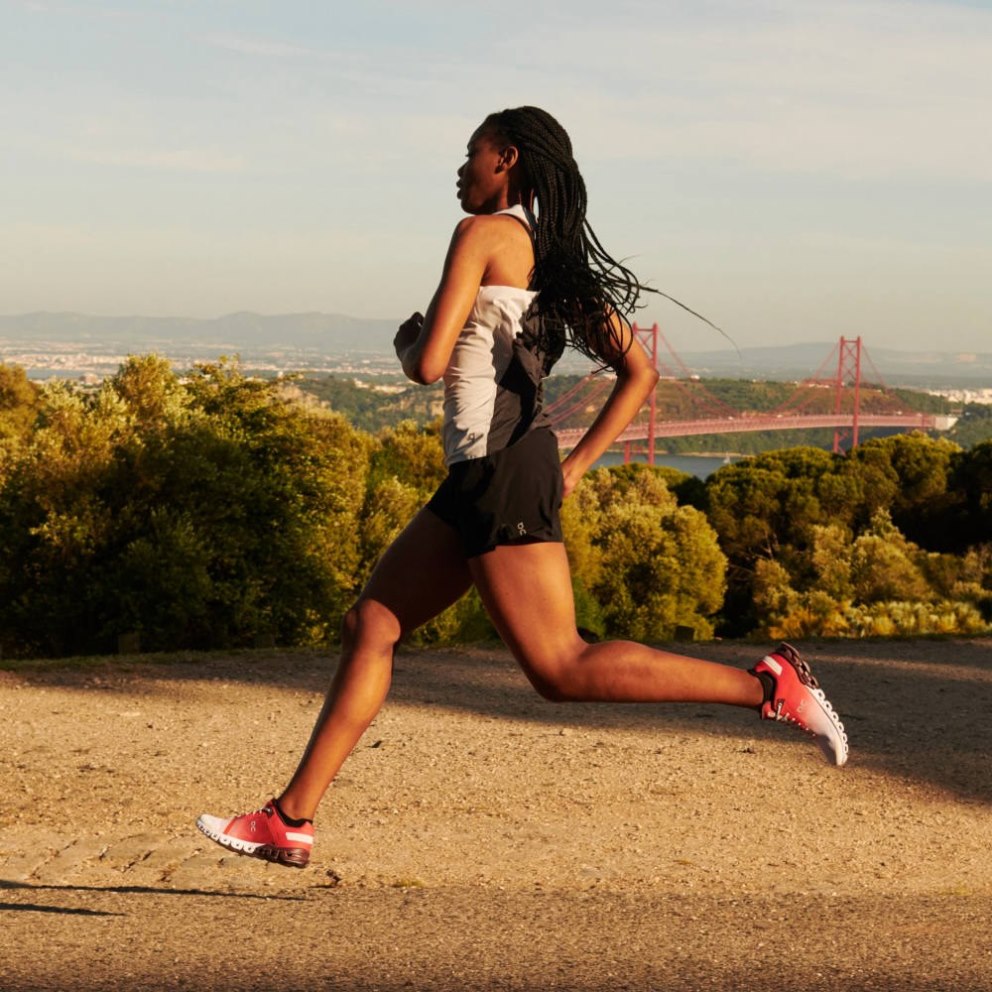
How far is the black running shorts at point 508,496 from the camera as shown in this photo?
293 cm

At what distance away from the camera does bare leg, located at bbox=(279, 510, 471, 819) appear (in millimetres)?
3117

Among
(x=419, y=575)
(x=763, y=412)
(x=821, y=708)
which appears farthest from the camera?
(x=763, y=412)

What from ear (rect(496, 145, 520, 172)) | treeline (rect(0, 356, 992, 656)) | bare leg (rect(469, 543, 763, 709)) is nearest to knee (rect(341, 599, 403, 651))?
bare leg (rect(469, 543, 763, 709))

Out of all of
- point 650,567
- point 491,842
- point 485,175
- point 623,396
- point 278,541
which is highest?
point 485,175

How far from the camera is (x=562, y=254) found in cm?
309

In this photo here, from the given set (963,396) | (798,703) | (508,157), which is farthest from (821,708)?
(963,396)

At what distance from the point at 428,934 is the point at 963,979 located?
1153mm

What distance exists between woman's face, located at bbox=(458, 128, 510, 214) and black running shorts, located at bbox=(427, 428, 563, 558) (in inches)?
21.7

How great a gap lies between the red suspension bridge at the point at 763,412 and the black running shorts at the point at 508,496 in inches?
1358

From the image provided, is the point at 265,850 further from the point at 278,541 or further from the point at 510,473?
the point at 278,541

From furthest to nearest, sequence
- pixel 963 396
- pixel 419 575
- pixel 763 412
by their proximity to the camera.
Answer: pixel 963 396 → pixel 763 412 → pixel 419 575

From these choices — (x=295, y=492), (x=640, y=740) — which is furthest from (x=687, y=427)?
(x=640, y=740)

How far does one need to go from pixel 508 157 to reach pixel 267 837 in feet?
5.33

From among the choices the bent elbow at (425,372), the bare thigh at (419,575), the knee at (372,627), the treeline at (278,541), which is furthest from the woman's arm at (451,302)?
the treeline at (278,541)
